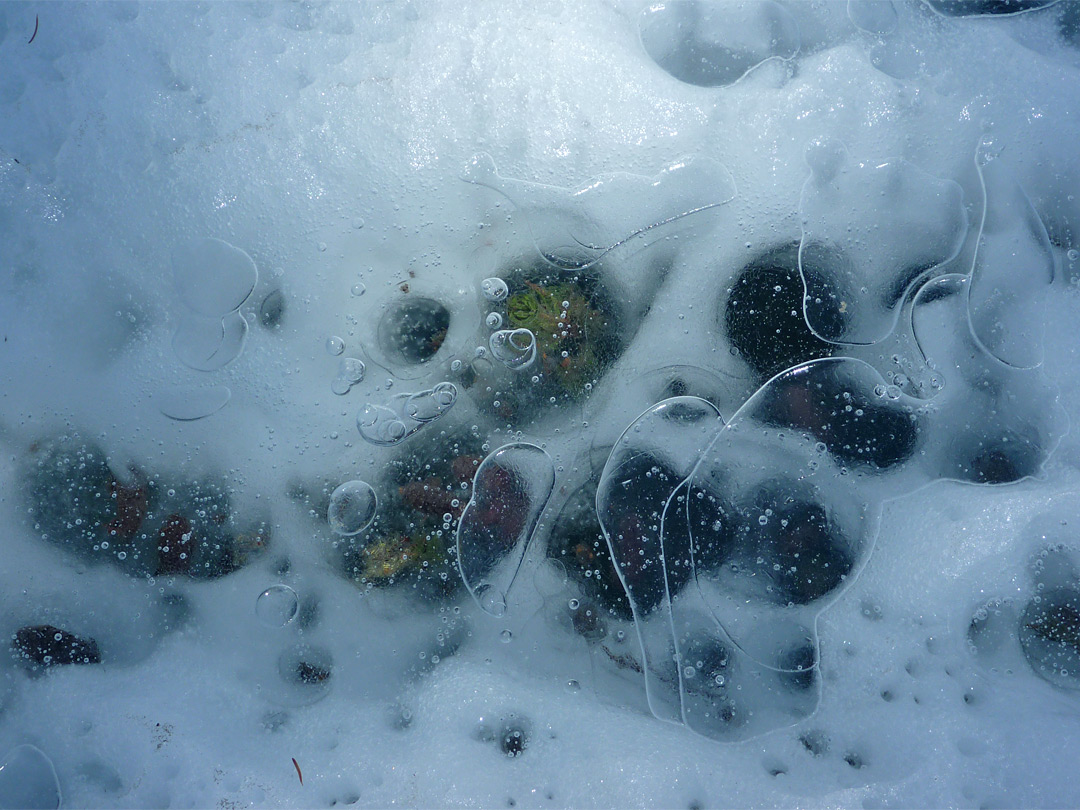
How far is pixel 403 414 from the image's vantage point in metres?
1.52

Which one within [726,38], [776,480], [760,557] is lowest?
[760,557]

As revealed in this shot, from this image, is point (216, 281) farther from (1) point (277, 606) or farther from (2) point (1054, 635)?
(2) point (1054, 635)

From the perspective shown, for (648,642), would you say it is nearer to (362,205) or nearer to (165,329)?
(362,205)

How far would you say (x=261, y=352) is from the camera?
1.53 meters

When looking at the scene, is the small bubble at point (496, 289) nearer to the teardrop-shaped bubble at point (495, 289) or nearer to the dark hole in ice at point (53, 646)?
the teardrop-shaped bubble at point (495, 289)

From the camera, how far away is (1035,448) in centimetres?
152

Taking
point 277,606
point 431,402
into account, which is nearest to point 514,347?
point 431,402

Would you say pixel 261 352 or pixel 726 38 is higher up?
pixel 726 38

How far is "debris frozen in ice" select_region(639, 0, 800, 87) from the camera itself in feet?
5.13

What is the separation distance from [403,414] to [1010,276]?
1.43 m

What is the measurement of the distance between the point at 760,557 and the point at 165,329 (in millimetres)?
1459

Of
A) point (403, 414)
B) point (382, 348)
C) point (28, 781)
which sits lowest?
point (28, 781)

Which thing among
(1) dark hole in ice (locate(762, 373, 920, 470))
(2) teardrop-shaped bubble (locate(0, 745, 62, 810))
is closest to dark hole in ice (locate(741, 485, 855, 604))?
(1) dark hole in ice (locate(762, 373, 920, 470))

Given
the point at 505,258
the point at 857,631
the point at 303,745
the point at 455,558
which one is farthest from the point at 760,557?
the point at 303,745
